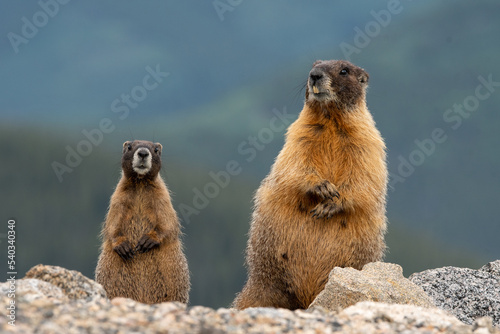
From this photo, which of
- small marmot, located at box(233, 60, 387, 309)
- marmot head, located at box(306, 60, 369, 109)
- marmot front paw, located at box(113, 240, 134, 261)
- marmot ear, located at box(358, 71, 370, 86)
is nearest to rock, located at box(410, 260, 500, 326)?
small marmot, located at box(233, 60, 387, 309)

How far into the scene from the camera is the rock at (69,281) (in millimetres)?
6684

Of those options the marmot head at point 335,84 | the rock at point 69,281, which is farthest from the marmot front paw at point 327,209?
the rock at point 69,281

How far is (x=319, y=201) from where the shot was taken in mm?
8875

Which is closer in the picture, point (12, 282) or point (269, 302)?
point (12, 282)

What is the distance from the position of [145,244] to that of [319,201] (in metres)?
2.61

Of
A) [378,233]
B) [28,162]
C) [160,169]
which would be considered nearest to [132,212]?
[160,169]

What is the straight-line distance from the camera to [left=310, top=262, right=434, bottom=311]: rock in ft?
24.8

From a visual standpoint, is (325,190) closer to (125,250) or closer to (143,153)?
(143,153)

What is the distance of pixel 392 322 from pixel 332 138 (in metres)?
3.41

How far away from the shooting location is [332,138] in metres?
9.05

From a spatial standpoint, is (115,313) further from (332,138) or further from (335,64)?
(335,64)

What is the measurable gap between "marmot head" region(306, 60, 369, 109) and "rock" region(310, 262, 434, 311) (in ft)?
7.67

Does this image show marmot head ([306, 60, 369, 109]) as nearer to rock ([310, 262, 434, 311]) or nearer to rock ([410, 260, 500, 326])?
rock ([310, 262, 434, 311])

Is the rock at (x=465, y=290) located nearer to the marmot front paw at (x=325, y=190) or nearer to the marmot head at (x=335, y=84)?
the marmot front paw at (x=325, y=190)
